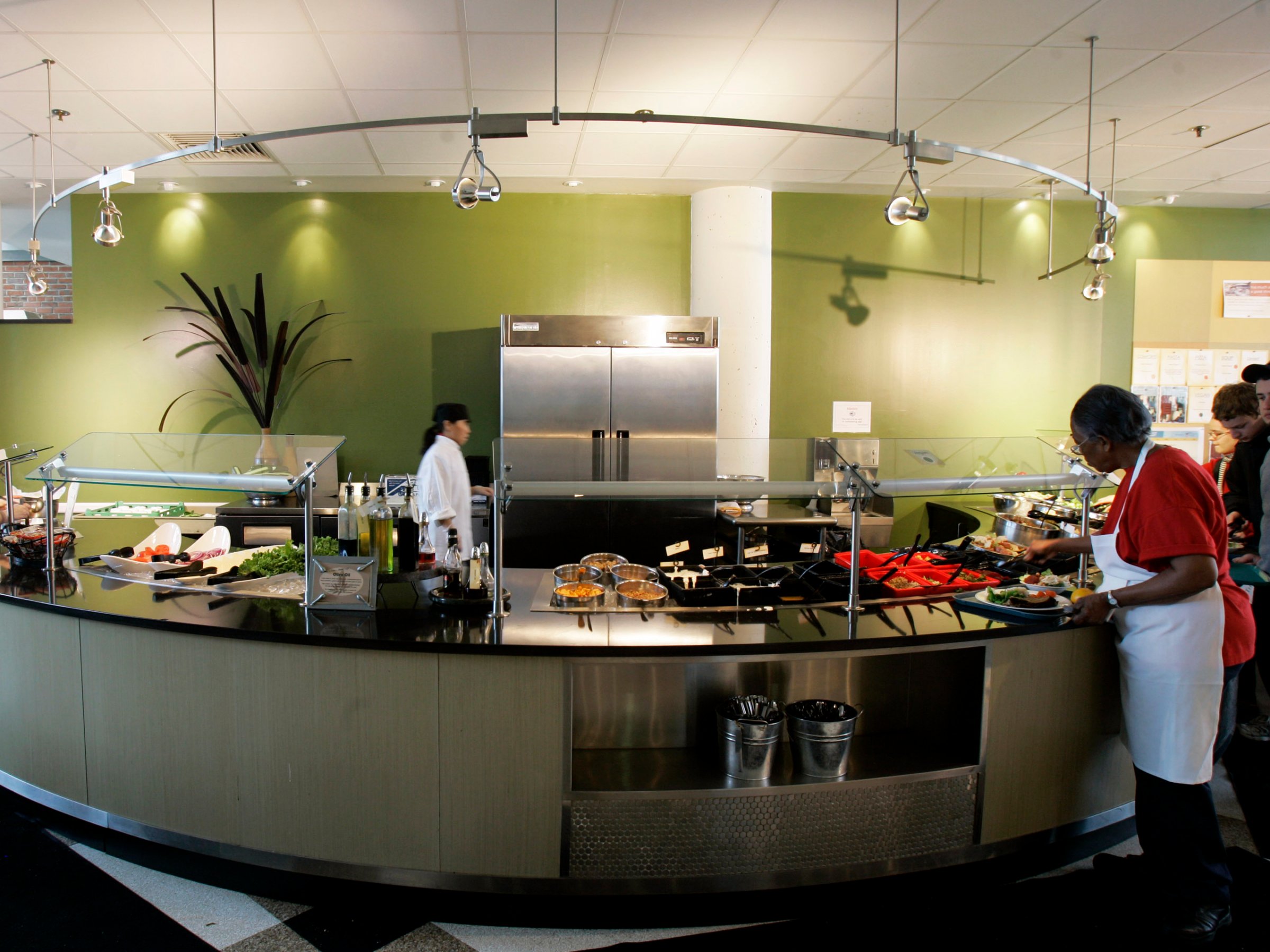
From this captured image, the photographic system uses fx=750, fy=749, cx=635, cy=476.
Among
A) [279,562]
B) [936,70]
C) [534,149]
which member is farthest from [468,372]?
[936,70]

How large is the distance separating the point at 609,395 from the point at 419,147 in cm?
192

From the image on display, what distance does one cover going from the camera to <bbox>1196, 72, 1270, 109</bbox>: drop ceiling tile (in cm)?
384

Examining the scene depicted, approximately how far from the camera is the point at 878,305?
596 centimetres

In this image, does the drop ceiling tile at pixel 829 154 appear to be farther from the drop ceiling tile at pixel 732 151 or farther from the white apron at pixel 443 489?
the white apron at pixel 443 489

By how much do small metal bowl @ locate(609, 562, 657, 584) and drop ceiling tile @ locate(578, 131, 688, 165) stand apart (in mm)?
2874

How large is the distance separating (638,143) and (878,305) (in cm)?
246

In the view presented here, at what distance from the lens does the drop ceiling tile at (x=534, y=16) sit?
3.05m

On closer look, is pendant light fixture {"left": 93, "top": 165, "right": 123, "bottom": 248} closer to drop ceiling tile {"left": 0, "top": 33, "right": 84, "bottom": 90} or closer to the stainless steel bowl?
→ drop ceiling tile {"left": 0, "top": 33, "right": 84, "bottom": 90}

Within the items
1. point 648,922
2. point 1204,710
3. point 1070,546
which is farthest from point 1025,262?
point 648,922

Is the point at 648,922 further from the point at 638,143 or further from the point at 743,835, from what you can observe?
the point at 638,143

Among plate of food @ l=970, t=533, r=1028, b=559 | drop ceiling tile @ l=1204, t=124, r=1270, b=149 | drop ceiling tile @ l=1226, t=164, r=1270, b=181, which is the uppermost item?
drop ceiling tile @ l=1226, t=164, r=1270, b=181

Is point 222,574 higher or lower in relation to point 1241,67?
lower

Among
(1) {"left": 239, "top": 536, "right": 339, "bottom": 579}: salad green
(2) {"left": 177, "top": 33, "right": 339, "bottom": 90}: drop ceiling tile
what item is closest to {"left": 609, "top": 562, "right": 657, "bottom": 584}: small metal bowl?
(1) {"left": 239, "top": 536, "right": 339, "bottom": 579}: salad green

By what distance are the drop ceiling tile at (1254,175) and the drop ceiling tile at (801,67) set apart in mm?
3487
